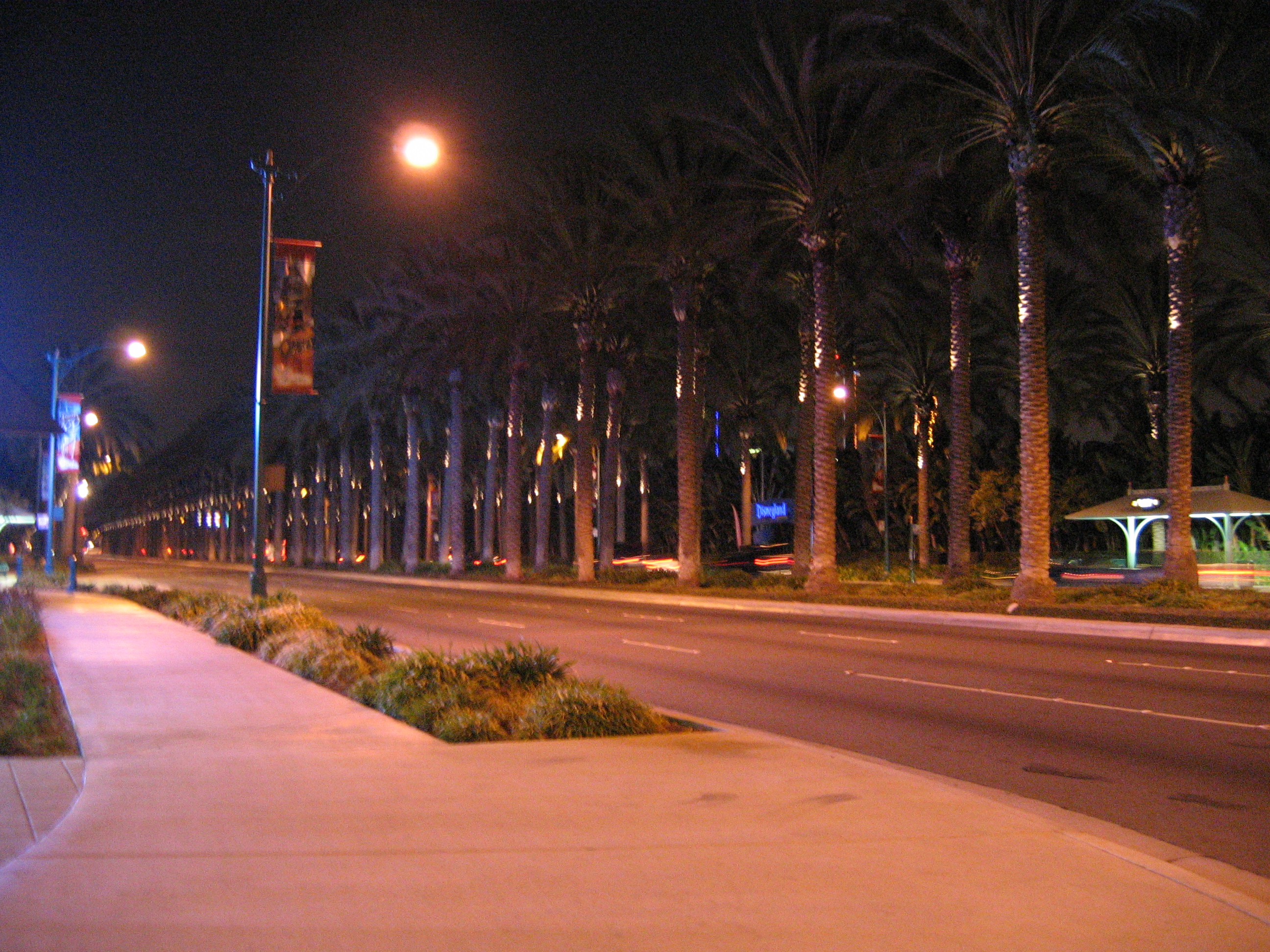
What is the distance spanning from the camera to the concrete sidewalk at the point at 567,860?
16.9ft

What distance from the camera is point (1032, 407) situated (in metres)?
26.7

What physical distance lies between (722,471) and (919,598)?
50.3 meters

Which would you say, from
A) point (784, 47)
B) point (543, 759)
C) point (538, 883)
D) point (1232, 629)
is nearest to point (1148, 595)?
point (1232, 629)

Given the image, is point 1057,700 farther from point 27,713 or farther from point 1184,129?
point 1184,129

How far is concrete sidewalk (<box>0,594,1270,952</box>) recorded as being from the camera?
516 centimetres

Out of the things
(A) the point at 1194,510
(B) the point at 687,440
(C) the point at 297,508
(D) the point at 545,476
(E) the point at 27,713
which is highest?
(B) the point at 687,440

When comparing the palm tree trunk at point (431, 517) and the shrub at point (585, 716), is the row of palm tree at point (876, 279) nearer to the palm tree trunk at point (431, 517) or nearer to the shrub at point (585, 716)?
the shrub at point (585, 716)

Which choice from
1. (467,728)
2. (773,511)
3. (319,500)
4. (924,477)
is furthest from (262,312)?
(319,500)

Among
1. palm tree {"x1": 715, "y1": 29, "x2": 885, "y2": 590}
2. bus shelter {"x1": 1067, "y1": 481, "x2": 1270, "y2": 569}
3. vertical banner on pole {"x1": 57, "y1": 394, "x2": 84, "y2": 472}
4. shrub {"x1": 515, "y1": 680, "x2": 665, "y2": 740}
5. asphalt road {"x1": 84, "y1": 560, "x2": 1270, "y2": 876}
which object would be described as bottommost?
asphalt road {"x1": 84, "y1": 560, "x2": 1270, "y2": 876}

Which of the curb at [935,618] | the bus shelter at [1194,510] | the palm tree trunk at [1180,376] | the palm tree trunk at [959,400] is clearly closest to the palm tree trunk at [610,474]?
the curb at [935,618]

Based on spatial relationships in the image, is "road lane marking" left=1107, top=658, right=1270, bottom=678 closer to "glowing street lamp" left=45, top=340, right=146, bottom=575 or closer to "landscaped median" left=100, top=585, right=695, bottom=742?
"landscaped median" left=100, top=585, right=695, bottom=742

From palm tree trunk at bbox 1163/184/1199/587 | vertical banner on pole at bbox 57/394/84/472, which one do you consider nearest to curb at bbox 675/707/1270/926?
palm tree trunk at bbox 1163/184/1199/587

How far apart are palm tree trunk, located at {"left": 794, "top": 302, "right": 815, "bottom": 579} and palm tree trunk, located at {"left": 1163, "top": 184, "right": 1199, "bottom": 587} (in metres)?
11.8

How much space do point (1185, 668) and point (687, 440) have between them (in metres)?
23.6
